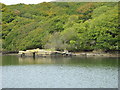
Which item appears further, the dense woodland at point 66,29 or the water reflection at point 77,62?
the dense woodland at point 66,29

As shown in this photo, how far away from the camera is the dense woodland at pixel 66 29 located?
207 feet

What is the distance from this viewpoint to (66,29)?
7169 cm

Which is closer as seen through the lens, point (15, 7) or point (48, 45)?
point (48, 45)

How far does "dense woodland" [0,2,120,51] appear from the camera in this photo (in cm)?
6301

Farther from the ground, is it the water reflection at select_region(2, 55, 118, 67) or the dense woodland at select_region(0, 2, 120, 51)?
the dense woodland at select_region(0, 2, 120, 51)

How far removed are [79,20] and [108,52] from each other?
15799 mm

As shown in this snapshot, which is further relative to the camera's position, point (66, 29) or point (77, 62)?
point (66, 29)

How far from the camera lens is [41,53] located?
64.1 m

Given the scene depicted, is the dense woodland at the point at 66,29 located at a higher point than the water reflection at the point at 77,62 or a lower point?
higher

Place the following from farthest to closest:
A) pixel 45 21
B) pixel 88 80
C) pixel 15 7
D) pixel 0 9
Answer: pixel 15 7
pixel 0 9
pixel 45 21
pixel 88 80

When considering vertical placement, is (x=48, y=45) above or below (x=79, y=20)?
below

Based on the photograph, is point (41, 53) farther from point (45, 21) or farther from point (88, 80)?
point (88, 80)

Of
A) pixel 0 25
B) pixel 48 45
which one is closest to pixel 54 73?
pixel 48 45

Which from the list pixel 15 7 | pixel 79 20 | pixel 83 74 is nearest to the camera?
pixel 83 74
